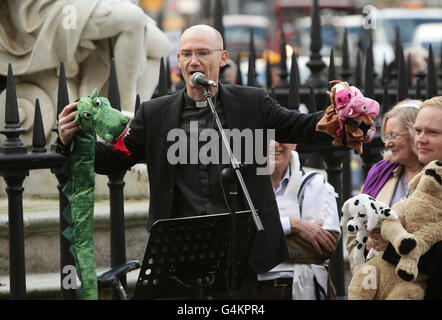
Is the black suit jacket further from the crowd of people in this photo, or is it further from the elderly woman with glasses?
the elderly woman with glasses

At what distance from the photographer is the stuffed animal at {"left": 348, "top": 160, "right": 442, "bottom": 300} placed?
431cm

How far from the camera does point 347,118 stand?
4398 mm

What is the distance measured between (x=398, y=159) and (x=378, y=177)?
0.16m

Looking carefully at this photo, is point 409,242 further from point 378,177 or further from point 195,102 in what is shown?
point 195,102

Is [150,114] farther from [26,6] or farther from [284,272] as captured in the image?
[26,6]

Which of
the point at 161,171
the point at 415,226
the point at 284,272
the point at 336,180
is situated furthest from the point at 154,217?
the point at 336,180

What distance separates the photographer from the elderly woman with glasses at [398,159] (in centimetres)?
497

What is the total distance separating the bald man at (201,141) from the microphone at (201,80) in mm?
156

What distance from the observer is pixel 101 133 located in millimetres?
4441

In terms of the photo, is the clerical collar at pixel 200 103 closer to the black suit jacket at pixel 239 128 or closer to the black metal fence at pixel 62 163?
the black suit jacket at pixel 239 128

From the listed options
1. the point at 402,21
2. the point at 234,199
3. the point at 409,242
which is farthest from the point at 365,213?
the point at 402,21

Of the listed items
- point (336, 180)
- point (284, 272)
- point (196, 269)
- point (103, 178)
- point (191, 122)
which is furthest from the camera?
point (103, 178)

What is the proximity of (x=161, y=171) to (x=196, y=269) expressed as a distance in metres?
0.56
